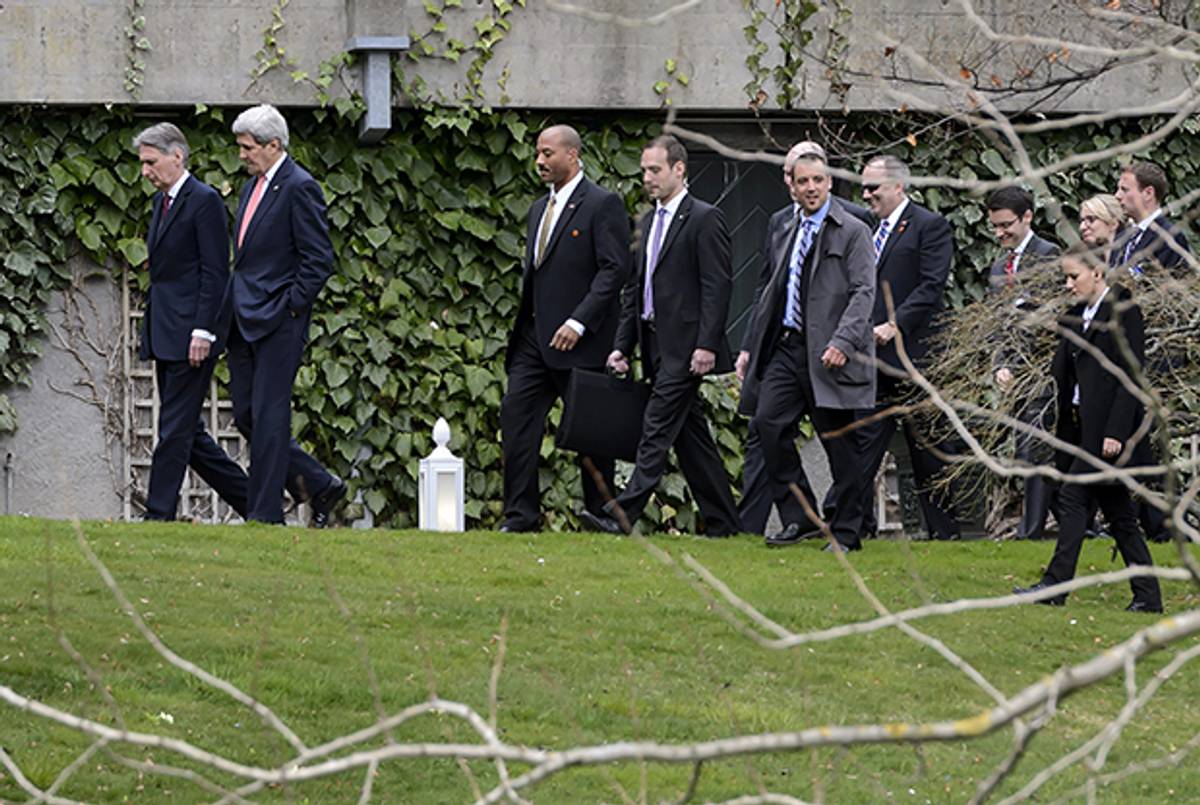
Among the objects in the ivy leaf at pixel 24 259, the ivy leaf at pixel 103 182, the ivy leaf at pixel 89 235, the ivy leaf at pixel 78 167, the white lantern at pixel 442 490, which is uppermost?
the ivy leaf at pixel 78 167

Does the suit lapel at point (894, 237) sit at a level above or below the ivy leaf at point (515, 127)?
below

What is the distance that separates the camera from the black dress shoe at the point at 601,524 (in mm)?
11727

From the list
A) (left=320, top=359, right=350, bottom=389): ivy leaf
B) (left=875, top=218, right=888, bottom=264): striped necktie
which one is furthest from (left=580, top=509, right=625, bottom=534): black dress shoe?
(left=320, top=359, right=350, bottom=389): ivy leaf

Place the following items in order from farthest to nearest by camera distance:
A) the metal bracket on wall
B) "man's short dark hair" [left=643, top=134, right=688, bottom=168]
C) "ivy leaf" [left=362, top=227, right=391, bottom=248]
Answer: "ivy leaf" [left=362, top=227, right=391, bottom=248] → the metal bracket on wall → "man's short dark hair" [left=643, top=134, right=688, bottom=168]

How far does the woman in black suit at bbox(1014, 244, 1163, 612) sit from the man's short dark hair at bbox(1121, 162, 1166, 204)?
127 cm

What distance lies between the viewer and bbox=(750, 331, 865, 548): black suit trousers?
11375 millimetres

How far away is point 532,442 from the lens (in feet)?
39.4

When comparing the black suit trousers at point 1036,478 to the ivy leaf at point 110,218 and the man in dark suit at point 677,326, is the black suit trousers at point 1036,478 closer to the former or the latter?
the man in dark suit at point 677,326

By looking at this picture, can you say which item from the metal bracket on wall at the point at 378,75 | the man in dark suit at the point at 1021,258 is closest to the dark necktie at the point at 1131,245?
the man in dark suit at the point at 1021,258

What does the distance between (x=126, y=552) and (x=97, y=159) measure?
554 cm

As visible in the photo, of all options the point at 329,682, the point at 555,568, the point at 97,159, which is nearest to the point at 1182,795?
the point at 329,682

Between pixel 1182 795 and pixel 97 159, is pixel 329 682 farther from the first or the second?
pixel 97 159

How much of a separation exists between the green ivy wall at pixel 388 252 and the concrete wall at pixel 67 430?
0.14 meters

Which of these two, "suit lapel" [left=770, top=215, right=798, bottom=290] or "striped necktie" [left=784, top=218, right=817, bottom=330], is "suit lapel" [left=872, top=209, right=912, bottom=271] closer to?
"suit lapel" [left=770, top=215, right=798, bottom=290]
